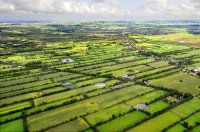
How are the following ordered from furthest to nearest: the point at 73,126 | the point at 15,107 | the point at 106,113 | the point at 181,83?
the point at 181,83 < the point at 15,107 < the point at 106,113 < the point at 73,126

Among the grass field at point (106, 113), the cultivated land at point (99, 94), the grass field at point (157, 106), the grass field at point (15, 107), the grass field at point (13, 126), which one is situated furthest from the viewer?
the grass field at point (157, 106)

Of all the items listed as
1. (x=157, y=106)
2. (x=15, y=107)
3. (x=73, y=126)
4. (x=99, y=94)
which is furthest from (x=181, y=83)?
(x=15, y=107)

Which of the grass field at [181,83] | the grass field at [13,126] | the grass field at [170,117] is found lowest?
the grass field at [181,83]

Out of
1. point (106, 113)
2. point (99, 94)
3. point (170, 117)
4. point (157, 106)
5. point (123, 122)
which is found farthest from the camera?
point (99, 94)

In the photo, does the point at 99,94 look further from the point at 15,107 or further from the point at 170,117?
the point at 15,107

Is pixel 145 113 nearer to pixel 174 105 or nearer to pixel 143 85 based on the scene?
pixel 174 105

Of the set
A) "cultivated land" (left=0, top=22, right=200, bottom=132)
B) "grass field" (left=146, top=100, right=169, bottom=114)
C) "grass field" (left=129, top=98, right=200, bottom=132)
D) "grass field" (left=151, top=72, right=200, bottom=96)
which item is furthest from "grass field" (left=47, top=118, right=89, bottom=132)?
"grass field" (left=151, top=72, right=200, bottom=96)

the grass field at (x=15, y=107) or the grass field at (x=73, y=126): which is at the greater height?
the grass field at (x=73, y=126)

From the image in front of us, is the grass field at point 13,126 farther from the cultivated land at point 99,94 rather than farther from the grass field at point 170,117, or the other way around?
the grass field at point 170,117

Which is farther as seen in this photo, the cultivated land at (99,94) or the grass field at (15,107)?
the grass field at (15,107)

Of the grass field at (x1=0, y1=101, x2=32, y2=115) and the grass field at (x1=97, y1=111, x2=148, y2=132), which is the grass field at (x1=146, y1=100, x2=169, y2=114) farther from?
the grass field at (x1=0, y1=101, x2=32, y2=115)

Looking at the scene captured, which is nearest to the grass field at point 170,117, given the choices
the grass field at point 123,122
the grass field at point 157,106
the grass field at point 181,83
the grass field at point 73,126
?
the grass field at point 123,122
